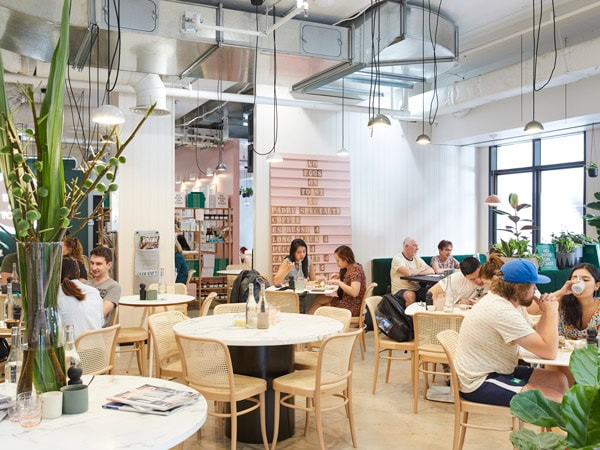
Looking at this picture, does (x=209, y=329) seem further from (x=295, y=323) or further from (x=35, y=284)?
(x=35, y=284)

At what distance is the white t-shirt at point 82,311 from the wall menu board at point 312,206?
16.0 feet

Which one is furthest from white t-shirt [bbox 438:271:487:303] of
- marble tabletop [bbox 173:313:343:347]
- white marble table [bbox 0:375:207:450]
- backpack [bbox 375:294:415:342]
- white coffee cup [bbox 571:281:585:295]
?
white marble table [bbox 0:375:207:450]

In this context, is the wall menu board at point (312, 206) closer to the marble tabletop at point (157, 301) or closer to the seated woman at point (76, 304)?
the marble tabletop at point (157, 301)

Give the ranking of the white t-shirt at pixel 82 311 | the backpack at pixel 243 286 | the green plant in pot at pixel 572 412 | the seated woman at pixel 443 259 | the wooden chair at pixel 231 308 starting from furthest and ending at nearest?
1. the seated woman at pixel 443 259
2. the backpack at pixel 243 286
3. the wooden chair at pixel 231 308
4. the white t-shirt at pixel 82 311
5. the green plant in pot at pixel 572 412

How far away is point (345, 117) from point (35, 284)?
8260 millimetres

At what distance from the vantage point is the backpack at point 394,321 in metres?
5.53

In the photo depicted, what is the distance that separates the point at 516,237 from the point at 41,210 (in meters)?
9.58

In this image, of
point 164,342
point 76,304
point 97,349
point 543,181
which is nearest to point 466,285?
point 164,342

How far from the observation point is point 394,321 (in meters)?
5.55

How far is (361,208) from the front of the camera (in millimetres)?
10094

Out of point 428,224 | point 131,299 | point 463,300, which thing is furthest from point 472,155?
point 131,299

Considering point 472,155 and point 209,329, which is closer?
point 209,329

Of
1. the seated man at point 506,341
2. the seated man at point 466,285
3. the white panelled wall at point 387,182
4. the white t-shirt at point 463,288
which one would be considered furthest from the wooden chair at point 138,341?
the seated man at point 506,341

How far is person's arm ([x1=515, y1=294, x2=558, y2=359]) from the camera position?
3453 millimetres
